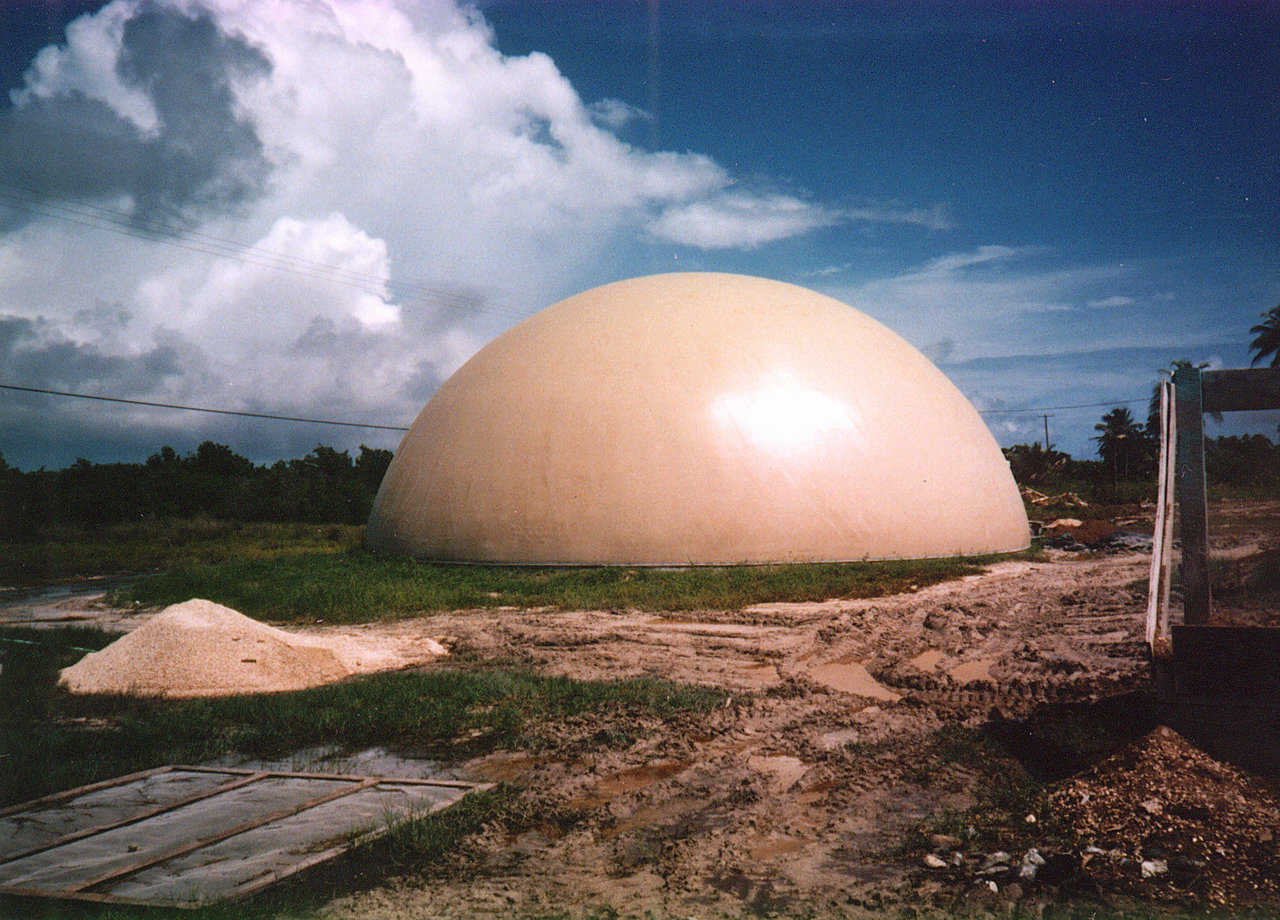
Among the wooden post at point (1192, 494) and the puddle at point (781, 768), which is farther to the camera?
the wooden post at point (1192, 494)

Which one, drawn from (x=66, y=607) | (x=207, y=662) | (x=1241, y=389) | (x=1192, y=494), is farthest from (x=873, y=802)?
(x=66, y=607)

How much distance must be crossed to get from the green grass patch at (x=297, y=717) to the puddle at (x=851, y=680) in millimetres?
1285

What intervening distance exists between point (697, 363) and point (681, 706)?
11.4 m

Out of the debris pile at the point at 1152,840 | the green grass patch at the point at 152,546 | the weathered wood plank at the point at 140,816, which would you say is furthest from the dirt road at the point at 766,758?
the green grass patch at the point at 152,546

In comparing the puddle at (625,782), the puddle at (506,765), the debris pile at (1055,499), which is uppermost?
the debris pile at (1055,499)

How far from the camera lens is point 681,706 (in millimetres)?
6852

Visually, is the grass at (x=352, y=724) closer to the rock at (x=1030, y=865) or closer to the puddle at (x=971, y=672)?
the puddle at (x=971, y=672)

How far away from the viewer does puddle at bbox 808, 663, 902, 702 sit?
7426 millimetres

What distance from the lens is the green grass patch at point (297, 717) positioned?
5.80 metres

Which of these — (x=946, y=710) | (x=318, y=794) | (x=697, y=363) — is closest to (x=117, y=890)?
(x=318, y=794)

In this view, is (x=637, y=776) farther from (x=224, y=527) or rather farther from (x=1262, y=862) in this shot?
(x=224, y=527)

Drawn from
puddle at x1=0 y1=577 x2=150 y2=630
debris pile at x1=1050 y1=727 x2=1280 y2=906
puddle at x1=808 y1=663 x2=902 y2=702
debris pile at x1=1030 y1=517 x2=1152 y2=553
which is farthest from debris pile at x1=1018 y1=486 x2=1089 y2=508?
puddle at x1=0 y1=577 x2=150 y2=630

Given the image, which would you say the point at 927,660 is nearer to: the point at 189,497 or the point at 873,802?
the point at 873,802

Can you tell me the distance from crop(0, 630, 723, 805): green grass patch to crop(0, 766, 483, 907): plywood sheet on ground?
593 mm
